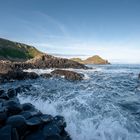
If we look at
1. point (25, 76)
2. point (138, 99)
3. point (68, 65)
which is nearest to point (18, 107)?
point (138, 99)

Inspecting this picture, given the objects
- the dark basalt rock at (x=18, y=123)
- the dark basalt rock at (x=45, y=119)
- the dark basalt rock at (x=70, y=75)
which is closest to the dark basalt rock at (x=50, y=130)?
the dark basalt rock at (x=45, y=119)

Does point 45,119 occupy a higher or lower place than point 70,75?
higher

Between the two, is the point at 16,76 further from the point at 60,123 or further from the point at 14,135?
the point at 14,135

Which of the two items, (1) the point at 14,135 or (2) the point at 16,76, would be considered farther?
(2) the point at 16,76

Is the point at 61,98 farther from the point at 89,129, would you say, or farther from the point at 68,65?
the point at 68,65

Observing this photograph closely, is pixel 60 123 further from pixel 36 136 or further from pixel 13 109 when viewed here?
pixel 13 109

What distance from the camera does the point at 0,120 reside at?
21.8ft

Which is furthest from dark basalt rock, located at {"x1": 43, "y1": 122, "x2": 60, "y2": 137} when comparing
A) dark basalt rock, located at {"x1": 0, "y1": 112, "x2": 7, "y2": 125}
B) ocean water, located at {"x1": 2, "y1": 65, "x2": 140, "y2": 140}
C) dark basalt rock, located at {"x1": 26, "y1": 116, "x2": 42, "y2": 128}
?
dark basalt rock, located at {"x1": 0, "y1": 112, "x2": 7, "y2": 125}

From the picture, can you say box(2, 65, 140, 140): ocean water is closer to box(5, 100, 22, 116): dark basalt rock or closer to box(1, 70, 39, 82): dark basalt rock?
box(5, 100, 22, 116): dark basalt rock

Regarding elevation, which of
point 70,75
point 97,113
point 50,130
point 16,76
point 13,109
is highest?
point 13,109

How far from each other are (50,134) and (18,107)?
7.85 feet

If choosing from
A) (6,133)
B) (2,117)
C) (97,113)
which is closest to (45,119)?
(2,117)

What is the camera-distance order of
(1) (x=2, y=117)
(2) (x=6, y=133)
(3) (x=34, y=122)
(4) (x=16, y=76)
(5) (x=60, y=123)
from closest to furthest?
(2) (x=6, y=133) → (3) (x=34, y=122) → (1) (x=2, y=117) → (5) (x=60, y=123) → (4) (x=16, y=76)

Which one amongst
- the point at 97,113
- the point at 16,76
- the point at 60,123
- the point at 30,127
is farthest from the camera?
the point at 16,76
